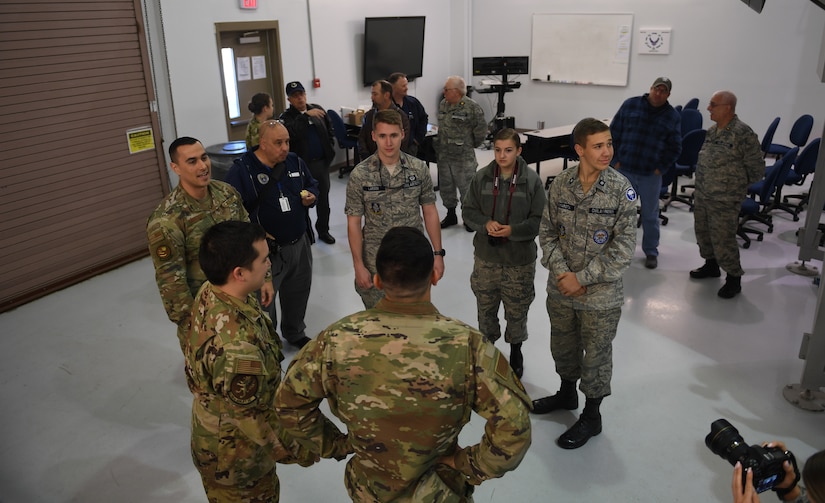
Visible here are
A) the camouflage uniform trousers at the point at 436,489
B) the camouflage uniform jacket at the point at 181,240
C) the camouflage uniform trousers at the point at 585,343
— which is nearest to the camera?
the camouflage uniform trousers at the point at 436,489

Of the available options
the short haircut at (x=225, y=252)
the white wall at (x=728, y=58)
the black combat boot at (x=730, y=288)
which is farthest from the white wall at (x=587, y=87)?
the short haircut at (x=225, y=252)

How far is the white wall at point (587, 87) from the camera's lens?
6.81 m

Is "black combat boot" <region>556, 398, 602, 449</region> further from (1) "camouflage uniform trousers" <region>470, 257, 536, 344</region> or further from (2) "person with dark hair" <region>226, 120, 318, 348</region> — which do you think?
(2) "person with dark hair" <region>226, 120, 318, 348</region>

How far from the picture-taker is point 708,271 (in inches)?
210

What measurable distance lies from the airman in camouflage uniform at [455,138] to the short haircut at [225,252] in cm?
433

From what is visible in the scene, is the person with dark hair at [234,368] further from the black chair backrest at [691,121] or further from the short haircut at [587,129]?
the black chair backrest at [691,121]

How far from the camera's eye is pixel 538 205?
348 centimetres

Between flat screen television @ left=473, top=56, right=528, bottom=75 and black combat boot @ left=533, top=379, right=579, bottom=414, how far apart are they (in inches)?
283

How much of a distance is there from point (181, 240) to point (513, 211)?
1763 mm

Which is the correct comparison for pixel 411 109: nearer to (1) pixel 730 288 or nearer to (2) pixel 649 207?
(2) pixel 649 207

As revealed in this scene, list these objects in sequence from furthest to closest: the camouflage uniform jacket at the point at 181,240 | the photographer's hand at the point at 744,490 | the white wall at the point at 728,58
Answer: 1. the white wall at the point at 728,58
2. the camouflage uniform jacket at the point at 181,240
3. the photographer's hand at the point at 744,490

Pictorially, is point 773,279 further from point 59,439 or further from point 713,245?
point 59,439

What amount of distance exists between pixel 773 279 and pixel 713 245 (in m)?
0.77

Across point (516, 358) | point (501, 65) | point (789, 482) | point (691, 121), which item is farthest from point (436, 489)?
point (501, 65)
